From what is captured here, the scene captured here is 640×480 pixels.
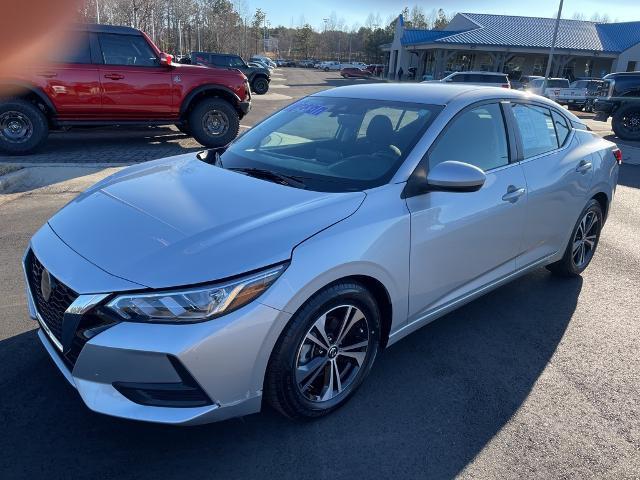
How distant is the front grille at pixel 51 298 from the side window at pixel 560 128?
373 centimetres

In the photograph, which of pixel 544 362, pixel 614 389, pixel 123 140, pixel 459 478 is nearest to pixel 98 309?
pixel 459 478

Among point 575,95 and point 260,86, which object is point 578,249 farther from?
point 575,95

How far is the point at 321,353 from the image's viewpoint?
2.60 m

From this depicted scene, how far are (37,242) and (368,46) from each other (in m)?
104

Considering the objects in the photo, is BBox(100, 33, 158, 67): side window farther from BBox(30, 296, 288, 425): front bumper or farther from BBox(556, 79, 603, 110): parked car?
BBox(556, 79, 603, 110): parked car

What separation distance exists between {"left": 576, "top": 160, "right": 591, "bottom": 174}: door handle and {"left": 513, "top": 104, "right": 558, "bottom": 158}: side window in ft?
0.94

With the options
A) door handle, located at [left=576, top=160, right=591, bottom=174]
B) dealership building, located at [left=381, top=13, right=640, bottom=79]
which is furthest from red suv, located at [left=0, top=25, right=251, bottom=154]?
dealership building, located at [left=381, top=13, right=640, bottom=79]

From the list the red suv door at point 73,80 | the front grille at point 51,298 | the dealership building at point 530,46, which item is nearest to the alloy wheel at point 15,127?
the red suv door at point 73,80

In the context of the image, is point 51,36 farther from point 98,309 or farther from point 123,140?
point 98,309

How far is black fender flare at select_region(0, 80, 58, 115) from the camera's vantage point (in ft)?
27.3

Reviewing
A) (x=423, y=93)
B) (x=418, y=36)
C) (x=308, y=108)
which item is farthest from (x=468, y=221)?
(x=418, y=36)

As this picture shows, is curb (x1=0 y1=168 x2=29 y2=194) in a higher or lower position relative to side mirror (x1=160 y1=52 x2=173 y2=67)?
lower

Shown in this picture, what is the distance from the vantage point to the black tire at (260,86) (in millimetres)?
27062

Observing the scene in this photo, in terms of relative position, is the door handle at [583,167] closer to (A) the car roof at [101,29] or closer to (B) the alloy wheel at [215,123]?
(B) the alloy wheel at [215,123]
